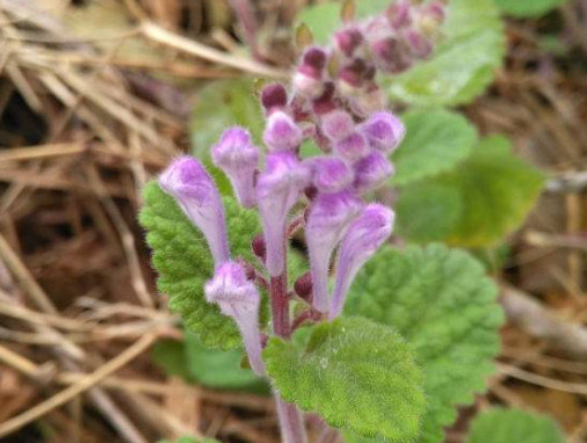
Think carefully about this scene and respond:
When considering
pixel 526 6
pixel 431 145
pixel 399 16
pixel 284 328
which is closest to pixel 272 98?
pixel 284 328

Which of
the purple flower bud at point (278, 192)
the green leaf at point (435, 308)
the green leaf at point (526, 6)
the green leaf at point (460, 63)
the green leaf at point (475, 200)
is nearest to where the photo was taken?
the purple flower bud at point (278, 192)

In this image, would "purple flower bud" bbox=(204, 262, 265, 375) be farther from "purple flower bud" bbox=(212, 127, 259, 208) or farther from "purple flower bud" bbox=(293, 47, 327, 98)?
"purple flower bud" bbox=(293, 47, 327, 98)

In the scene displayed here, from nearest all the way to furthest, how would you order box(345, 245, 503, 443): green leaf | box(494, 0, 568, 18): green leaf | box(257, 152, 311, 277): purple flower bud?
box(257, 152, 311, 277): purple flower bud < box(345, 245, 503, 443): green leaf < box(494, 0, 568, 18): green leaf

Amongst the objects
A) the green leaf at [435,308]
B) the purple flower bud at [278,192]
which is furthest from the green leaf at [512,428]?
the purple flower bud at [278,192]

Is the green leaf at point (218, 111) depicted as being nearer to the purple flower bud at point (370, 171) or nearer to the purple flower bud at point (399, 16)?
the purple flower bud at point (399, 16)

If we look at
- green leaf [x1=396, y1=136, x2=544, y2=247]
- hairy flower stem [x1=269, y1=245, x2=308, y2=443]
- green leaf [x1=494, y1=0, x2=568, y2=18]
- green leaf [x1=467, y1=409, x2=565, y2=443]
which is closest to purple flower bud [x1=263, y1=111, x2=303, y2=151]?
hairy flower stem [x1=269, y1=245, x2=308, y2=443]

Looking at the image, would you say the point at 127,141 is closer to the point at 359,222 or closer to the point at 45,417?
the point at 45,417
